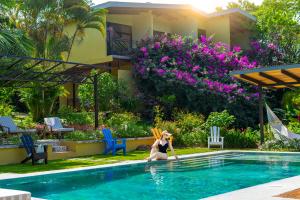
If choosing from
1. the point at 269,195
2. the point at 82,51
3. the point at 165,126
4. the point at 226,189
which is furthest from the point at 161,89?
the point at 269,195

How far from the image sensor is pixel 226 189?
852 cm

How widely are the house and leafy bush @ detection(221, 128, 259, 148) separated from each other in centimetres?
734

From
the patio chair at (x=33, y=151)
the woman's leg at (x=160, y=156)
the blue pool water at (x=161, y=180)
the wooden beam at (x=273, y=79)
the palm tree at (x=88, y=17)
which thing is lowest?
the blue pool water at (x=161, y=180)

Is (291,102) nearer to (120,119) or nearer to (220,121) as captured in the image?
Answer: (220,121)

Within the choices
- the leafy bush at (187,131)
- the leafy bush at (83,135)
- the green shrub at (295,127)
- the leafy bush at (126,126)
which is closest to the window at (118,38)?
the leafy bush at (126,126)

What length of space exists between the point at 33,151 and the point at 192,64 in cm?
1246

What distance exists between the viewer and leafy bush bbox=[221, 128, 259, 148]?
16922mm

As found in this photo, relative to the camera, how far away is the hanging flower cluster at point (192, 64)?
20844 millimetres

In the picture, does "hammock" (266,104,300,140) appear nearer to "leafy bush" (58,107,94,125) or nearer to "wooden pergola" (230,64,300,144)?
"wooden pergola" (230,64,300,144)

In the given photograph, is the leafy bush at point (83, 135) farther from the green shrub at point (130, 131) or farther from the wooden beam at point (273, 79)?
the wooden beam at point (273, 79)

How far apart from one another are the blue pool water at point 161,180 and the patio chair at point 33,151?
2135mm

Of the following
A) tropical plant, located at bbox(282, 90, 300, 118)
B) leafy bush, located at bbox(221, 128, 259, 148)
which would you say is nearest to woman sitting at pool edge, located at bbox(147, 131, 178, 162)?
leafy bush, located at bbox(221, 128, 259, 148)

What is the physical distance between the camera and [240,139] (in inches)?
674

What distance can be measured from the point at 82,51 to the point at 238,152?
41.5 ft
